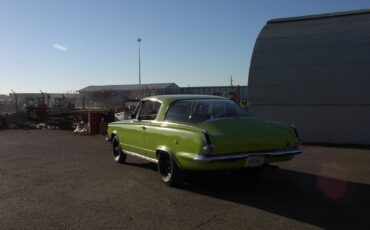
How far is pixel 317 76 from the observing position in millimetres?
15273

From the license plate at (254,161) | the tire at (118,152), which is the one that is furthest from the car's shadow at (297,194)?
the tire at (118,152)

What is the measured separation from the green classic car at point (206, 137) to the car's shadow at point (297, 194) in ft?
1.61

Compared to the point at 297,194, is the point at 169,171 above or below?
above

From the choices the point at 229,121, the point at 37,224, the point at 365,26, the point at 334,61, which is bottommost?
the point at 37,224

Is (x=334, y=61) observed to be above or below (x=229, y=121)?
above

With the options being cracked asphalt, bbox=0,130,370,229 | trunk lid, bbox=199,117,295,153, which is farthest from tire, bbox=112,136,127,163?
trunk lid, bbox=199,117,295,153

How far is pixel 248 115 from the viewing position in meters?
8.46

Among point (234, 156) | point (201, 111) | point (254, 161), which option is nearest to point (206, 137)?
point (234, 156)

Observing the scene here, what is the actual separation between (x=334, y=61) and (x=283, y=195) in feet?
29.2

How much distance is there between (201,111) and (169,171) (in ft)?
3.92

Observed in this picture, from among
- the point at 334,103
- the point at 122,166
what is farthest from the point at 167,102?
the point at 334,103

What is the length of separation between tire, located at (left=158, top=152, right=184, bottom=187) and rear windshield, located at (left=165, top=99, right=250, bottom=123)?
68 centimetres

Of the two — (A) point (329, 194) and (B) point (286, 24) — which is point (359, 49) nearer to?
(B) point (286, 24)

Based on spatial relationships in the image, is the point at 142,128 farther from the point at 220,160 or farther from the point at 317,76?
the point at 317,76
